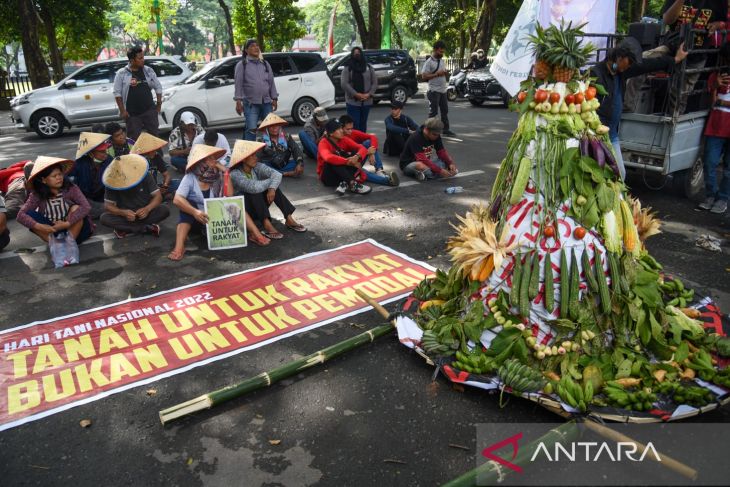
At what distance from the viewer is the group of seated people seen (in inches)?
227

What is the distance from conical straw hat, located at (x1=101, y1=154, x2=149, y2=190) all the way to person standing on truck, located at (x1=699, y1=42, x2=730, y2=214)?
6.78 m

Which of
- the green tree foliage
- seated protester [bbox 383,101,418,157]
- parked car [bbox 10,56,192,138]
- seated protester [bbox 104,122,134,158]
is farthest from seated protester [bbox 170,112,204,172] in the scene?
the green tree foliage

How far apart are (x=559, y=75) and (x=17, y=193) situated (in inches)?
267

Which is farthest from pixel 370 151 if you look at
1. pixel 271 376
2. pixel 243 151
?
pixel 271 376

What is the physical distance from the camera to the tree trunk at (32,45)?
1568cm

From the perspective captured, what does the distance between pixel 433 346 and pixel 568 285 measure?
94 centimetres

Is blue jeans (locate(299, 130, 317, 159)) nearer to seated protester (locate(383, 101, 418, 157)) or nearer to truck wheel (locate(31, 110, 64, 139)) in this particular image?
seated protester (locate(383, 101, 418, 157))

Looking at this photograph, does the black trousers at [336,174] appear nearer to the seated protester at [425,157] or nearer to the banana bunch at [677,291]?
the seated protester at [425,157]

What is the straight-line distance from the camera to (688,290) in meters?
4.28

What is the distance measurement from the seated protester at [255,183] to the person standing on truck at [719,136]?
5252 mm

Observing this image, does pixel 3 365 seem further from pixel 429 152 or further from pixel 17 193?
pixel 429 152

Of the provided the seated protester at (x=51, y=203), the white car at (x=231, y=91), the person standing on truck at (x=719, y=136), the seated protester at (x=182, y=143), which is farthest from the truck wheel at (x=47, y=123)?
the person standing on truck at (x=719, y=136)

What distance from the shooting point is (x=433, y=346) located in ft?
12.0

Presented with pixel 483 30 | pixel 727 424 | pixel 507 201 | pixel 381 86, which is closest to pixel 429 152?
pixel 507 201
